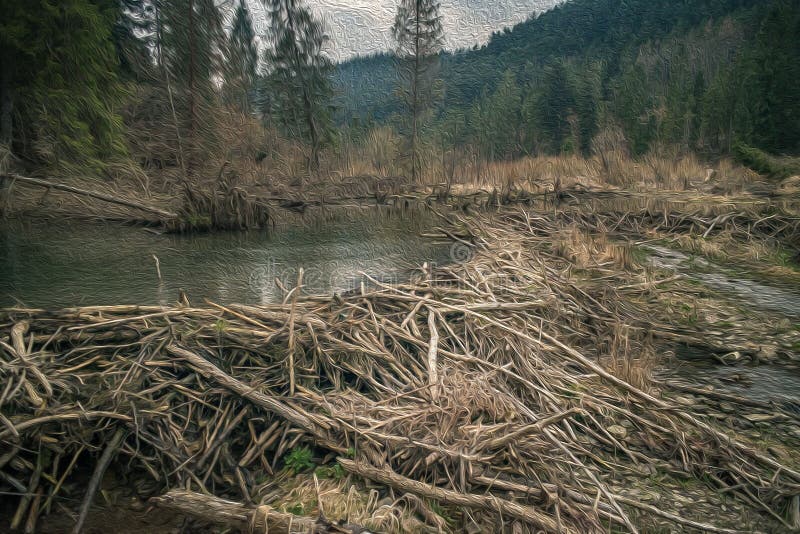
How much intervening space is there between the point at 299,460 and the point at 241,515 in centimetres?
35

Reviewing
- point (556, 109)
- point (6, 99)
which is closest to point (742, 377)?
point (6, 99)

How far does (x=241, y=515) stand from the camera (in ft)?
5.14

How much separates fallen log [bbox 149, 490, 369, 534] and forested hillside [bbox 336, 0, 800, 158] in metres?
16.6

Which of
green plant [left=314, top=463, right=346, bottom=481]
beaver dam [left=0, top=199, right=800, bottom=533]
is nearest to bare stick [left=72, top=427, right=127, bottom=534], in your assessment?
beaver dam [left=0, top=199, right=800, bottom=533]

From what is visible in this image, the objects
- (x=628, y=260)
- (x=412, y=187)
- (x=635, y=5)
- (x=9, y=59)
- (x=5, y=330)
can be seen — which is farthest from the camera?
(x=635, y=5)

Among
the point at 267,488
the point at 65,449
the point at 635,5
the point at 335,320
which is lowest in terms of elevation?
the point at 267,488

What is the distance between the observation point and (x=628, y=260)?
5.00 meters

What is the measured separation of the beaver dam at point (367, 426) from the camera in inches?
66.2

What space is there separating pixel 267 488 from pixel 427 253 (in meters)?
2.92

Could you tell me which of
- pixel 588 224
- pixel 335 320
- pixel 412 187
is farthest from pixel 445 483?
pixel 412 187

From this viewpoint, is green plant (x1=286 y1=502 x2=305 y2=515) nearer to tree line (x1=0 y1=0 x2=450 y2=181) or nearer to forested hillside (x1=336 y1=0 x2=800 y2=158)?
tree line (x1=0 y1=0 x2=450 y2=181)

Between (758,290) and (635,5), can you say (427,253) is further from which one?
(635,5)

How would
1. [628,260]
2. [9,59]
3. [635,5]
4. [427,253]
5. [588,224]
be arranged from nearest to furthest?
[427,253], [628,260], [588,224], [9,59], [635,5]

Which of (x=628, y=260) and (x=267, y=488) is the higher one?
(x=628, y=260)
